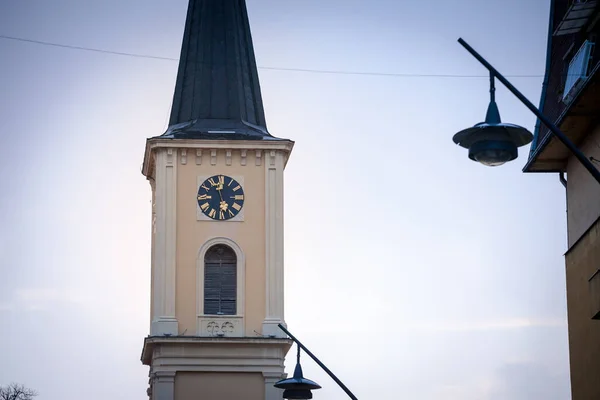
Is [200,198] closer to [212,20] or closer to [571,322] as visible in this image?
[212,20]

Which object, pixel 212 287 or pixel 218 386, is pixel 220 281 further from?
pixel 218 386

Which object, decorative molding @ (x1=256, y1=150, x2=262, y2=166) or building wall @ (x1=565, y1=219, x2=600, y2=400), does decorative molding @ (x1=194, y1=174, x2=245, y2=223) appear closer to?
decorative molding @ (x1=256, y1=150, x2=262, y2=166)

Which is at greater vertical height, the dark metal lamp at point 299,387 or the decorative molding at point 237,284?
the decorative molding at point 237,284

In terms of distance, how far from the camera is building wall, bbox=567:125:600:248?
30.5 metres

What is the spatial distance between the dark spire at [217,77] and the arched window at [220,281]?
3897 millimetres

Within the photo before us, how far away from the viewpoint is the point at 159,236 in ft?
177

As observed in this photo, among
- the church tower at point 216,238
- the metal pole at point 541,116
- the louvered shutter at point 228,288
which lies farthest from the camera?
the louvered shutter at point 228,288

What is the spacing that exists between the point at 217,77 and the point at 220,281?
711 cm

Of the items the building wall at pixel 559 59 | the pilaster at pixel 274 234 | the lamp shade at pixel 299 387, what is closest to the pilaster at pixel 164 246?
the pilaster at pixel 274 234

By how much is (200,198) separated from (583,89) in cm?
2715

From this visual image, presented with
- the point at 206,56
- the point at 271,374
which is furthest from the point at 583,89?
the point at 206,56

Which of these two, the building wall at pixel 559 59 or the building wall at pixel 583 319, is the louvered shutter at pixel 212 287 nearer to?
the building wall at pixel 559 59

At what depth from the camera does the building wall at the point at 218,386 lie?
52031mm

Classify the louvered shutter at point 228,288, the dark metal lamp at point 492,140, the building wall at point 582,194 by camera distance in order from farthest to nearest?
the louvered shutter at point 228,288
the building wall at point 582,194
the dark metal lamp at point 492,140
